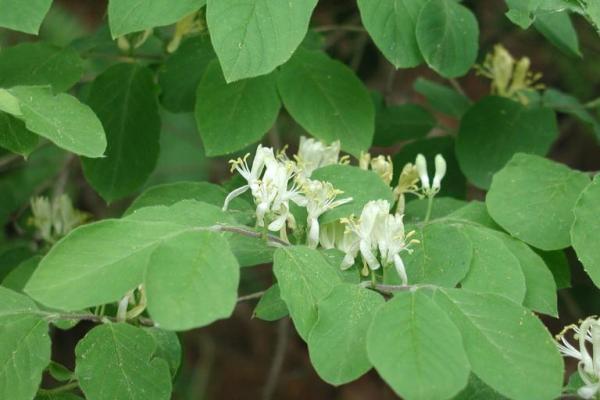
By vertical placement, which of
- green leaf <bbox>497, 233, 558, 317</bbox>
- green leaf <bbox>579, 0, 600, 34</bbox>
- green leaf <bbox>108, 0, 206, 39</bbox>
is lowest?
green leaf <bbox>497, 233, 558, 317</bbox>

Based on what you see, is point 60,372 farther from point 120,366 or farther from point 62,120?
→ point 62,120

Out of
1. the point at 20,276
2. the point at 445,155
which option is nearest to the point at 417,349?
the point at 20,276

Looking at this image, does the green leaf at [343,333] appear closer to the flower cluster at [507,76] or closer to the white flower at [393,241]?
the white flower at [393,241]

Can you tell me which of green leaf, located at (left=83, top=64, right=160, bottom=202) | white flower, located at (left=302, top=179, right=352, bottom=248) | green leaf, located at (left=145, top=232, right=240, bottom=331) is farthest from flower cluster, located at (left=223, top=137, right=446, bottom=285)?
green leaf, located at (left=83, top=64, right=160, bottom=202)

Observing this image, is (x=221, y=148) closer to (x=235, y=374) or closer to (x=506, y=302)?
(x=506, y=302)

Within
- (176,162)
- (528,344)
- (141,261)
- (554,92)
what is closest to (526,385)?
(528,344)

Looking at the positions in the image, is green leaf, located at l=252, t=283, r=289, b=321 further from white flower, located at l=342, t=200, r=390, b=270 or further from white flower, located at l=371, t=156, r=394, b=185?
white flower, located at l=371, t=156, r=394, b=185
